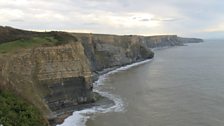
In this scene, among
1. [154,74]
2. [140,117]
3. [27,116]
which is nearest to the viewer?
[27,116]

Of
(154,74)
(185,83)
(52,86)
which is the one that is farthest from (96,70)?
(52,86)

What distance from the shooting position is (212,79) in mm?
70750

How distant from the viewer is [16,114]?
2844cm

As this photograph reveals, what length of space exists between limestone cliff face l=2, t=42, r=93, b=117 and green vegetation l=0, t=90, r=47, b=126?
8.56 metres

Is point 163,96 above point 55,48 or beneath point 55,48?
beneath

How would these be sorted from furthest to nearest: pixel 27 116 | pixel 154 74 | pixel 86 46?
pixel 86 46
pixel 154 74
pixel 27 116

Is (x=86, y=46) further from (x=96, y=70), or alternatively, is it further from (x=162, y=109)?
(x=162, y=109)

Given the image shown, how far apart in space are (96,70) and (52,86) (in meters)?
43.9

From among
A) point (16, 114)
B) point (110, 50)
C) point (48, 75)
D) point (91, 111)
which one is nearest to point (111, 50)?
point (110, 50)

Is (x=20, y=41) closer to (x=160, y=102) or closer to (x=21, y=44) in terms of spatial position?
(x=21, y=44)

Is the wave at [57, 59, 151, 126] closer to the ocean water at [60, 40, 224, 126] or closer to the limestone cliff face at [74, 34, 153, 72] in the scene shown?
the ocean water at [60, 40, 224, 126]

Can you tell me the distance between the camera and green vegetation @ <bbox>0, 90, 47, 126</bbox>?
2692 cm

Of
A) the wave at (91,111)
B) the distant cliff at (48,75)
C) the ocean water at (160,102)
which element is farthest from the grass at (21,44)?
the ocean water at (160,102)

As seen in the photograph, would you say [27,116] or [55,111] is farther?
[55,111]
